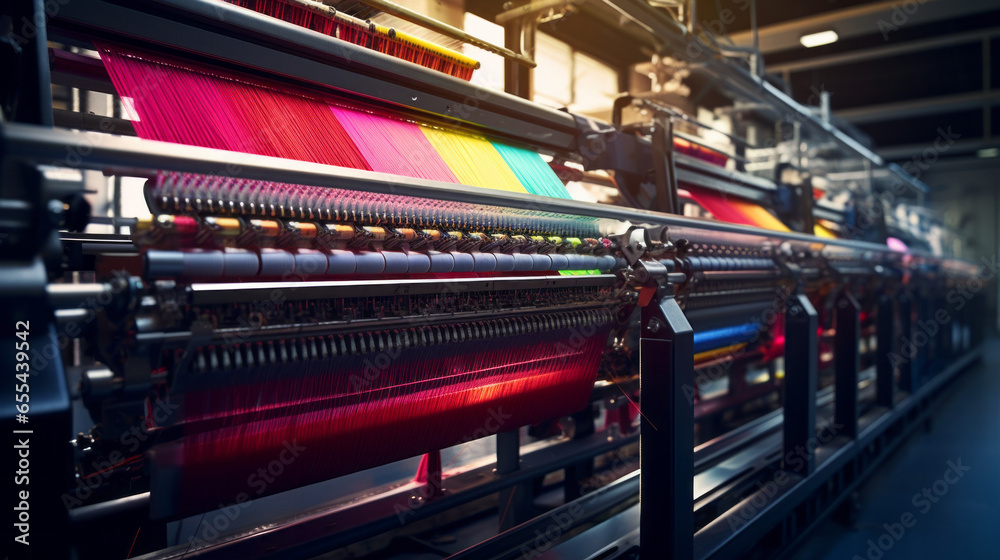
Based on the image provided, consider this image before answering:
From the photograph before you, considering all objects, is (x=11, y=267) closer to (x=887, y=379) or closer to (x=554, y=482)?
(x=554, y=482)

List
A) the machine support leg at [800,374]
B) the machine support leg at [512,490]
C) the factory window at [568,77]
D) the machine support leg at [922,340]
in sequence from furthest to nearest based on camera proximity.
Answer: the machine support leg at [922,340] → the factory window at [568,77] → the machine support leg at [800,374] → the machine support leg at [512,490]

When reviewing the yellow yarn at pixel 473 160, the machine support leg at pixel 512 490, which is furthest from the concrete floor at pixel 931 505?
the yellow yarn at pixel 473 160

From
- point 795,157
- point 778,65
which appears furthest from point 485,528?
point 778,65

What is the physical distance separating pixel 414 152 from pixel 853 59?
6.76 m

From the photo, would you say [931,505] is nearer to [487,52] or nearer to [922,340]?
[922,340]

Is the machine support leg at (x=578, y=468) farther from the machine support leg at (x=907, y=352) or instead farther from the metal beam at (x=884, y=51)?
the metal beam at (x=884, y=51)

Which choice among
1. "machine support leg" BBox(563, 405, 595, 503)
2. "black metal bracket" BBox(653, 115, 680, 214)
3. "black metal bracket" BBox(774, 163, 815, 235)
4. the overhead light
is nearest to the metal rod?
"black metal bracket" BBox(653, 115, 680, 214)

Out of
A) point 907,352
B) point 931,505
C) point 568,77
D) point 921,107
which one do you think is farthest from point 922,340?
point 921,107

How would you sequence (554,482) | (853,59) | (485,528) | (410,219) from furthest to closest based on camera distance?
(853,59)
(554,482)
(485,528)
(410,219)

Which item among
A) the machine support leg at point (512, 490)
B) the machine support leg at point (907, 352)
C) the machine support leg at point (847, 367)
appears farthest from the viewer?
the machine support leg at point (907, 352)

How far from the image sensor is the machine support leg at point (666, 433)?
136 centimetres

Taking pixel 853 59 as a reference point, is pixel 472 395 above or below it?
below

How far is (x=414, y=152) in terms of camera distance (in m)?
1.35

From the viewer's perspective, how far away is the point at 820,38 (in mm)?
5492
